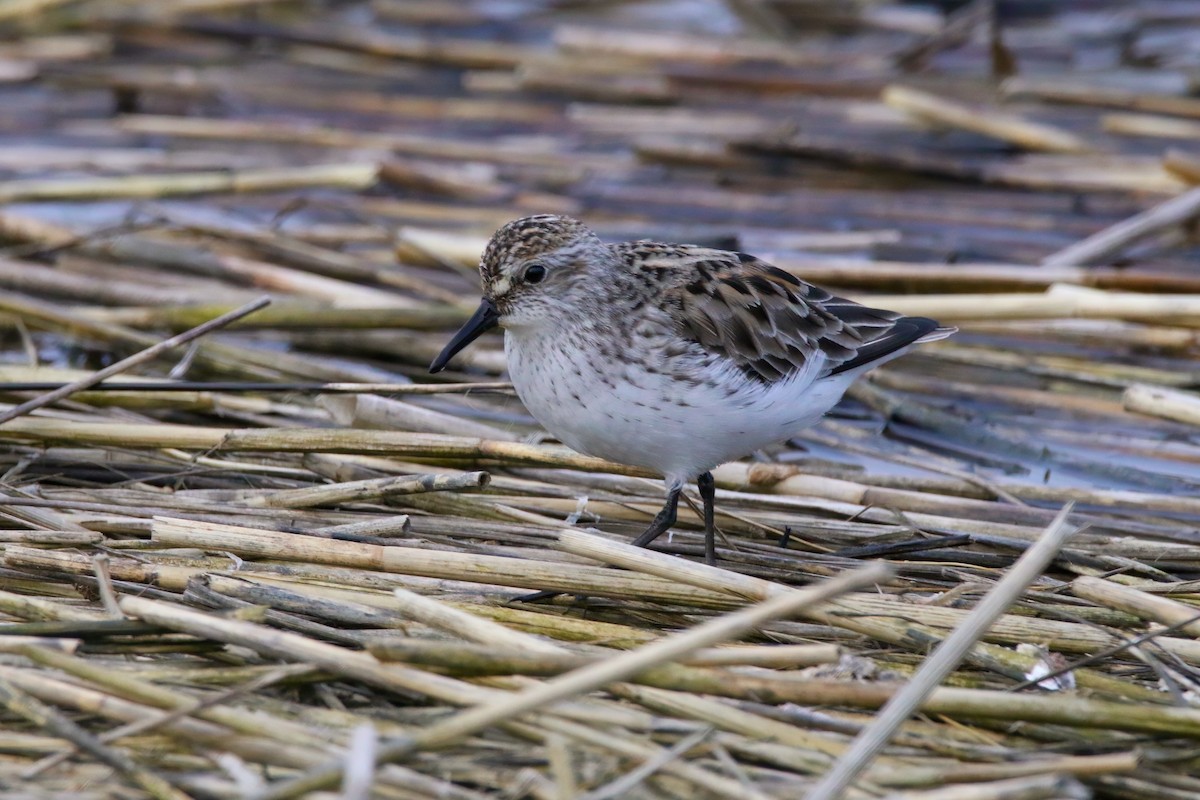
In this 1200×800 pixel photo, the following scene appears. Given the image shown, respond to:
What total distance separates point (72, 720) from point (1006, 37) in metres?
9.84

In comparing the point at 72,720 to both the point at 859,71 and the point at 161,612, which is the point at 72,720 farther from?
the point at 859,71

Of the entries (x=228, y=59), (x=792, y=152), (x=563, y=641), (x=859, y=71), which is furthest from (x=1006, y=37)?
(x=563, y=641)

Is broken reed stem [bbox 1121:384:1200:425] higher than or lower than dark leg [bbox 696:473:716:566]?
higher

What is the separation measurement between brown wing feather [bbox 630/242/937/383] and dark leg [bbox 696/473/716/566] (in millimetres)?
447

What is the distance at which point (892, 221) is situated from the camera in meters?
9.01

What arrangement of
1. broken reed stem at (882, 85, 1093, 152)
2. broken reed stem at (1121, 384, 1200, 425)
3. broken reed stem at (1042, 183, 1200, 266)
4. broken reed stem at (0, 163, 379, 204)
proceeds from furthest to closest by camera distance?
broken reed stem at (882, 85, 1093, 152) < broken reed stem at (0, 163, 379, 204) < broken reed stem at (1042, 183, 1200, 266) < broken reed stem at (1121, 384, 1200, 425)

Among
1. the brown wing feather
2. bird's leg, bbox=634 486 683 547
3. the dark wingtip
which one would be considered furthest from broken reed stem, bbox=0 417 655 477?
the dark wingtip

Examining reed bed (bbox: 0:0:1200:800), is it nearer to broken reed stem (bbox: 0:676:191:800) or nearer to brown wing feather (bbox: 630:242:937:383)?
broken reed stem (bbox: 0:676:191:800)

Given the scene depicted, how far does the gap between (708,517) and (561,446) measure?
3.49 ft

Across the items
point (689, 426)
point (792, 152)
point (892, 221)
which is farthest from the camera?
point (792, 152)

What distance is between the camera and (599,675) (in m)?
3.74

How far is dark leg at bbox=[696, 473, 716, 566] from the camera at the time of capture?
5477mm

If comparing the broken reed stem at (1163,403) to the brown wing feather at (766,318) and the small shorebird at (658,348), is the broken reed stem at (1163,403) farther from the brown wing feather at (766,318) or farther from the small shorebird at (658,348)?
the small shorebird at (658,348)

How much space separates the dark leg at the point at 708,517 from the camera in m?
5.48
